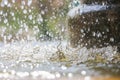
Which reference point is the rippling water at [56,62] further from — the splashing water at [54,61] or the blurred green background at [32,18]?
the blurred green background at [32,18]

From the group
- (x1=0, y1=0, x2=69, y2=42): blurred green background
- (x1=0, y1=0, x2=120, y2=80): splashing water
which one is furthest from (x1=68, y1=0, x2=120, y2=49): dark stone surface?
(x1=0, y1=0, x2=69, y2=42): blurred green background

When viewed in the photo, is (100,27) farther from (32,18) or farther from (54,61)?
(32,18)

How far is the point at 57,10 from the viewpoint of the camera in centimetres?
832

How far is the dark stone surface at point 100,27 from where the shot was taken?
4496 millimetres

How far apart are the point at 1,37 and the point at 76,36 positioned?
291 cm

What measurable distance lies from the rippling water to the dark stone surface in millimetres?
79

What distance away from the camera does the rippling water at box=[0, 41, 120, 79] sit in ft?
11.3

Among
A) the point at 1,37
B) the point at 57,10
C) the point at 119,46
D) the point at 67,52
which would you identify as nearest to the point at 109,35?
the point at 119,46

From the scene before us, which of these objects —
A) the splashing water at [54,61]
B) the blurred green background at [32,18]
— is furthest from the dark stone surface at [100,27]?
the blurred green background at [32,18]

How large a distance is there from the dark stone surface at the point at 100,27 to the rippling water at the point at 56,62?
8 cm

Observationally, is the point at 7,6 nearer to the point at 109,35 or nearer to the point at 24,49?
the point at 24,49

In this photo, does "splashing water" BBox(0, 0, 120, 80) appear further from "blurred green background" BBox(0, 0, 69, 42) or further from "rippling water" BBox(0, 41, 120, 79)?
"blurred green background" BBox(0, 0, 69, 42)

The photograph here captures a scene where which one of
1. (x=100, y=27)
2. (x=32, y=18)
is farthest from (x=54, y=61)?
(x=32, y=18)

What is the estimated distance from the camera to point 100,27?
454 cm
